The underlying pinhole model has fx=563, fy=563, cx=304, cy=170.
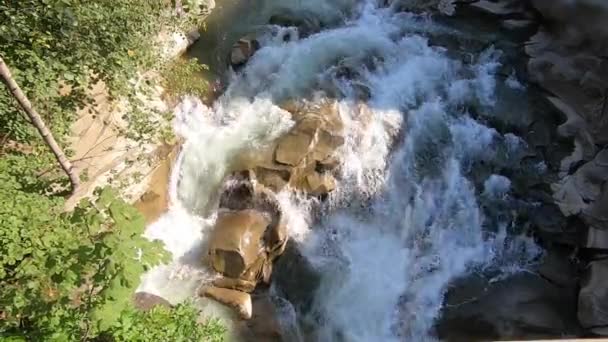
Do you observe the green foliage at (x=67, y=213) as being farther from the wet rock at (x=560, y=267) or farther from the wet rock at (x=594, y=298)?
the wet rock at (x=560, y=267)

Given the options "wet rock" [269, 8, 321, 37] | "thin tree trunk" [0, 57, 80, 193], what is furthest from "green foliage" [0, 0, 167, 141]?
"wet rock" [269, 8, 321, 37]

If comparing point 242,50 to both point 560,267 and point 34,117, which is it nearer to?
point 34,117

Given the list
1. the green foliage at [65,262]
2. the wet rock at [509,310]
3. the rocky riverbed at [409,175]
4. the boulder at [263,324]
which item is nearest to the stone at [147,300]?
the rocky riverbed at [409,175]

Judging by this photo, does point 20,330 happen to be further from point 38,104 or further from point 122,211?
point 38,104

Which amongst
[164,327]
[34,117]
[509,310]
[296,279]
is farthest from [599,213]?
[34,117]

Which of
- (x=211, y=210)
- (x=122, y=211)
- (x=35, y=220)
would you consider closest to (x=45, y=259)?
(x=35, y=220)

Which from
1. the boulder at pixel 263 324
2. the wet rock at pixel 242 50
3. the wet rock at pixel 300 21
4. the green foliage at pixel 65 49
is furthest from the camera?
the wet rock at pixel 300 21
